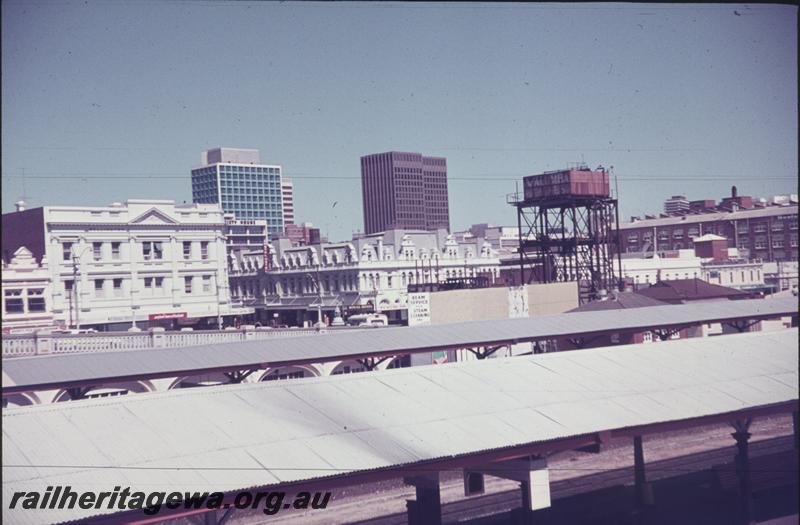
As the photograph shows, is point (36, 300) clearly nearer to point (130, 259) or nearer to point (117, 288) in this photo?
point (117, 288)

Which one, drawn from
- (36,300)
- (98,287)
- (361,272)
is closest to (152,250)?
(98,287)

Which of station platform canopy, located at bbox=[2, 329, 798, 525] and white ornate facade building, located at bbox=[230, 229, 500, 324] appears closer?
station platform canopy, located at bbox=[2, 329, 798, 525]

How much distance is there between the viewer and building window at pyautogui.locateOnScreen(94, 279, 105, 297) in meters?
57.1

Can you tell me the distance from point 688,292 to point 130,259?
126 ft

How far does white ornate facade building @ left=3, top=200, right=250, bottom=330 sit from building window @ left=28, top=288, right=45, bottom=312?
1.17 meters

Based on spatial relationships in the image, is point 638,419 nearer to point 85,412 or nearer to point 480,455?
point 480,455

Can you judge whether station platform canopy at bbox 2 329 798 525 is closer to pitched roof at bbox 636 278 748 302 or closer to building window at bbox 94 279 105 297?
pitched roof at bbox 636 278 748 302

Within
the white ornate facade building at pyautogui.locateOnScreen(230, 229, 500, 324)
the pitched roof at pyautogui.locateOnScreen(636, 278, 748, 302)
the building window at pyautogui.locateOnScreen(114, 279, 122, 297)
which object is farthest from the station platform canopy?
the white ornate facade building at pyautogui.locateOnScreen(230, 229, 500, 324)

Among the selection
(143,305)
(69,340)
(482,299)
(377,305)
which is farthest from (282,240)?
(69,340)

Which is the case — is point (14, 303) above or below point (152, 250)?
below

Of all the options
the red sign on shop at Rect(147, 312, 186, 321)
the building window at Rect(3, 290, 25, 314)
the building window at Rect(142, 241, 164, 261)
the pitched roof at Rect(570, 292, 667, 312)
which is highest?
the building window at Rect(142, 241, 164, 261)

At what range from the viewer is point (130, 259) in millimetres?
59312

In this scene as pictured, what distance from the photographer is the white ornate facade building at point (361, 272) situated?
76.9 m
